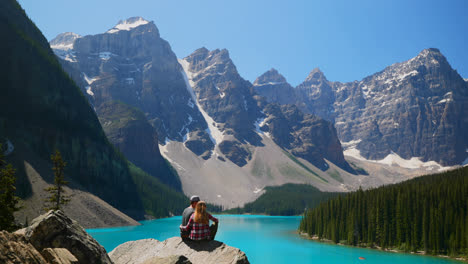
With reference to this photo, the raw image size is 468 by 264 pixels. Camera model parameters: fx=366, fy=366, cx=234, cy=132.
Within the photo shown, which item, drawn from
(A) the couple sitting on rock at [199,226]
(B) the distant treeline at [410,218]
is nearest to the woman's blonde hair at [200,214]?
(A) the couple sitting on rock at [199,226]

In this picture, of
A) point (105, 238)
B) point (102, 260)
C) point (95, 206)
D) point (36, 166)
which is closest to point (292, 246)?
point (105, 238)

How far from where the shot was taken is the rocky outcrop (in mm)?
11758

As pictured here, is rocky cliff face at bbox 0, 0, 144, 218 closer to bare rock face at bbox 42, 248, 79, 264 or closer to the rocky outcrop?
the rocky outcrop

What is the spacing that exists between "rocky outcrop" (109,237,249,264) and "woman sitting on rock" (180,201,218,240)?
0.87 ft

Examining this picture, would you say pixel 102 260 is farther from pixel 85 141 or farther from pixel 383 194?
pixel 85 141

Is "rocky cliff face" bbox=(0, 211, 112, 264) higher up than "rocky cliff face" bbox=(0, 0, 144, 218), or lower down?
lower down

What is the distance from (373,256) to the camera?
7375 centimetres

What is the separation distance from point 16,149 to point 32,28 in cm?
8051

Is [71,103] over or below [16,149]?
over

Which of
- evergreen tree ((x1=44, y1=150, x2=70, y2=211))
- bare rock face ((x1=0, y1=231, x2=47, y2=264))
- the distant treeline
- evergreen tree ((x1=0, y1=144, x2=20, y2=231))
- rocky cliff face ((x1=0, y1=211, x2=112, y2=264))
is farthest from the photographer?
the distant treeline

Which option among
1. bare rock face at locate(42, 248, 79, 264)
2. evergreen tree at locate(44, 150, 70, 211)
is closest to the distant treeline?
evergreen tree at locate(44, 150, 70, 211)

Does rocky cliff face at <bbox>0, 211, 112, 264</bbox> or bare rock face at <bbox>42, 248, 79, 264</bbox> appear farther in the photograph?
rocky cliff face at <bbox>0, 211, 112, 264</bbox>

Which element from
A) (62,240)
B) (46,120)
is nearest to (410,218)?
(62,240)

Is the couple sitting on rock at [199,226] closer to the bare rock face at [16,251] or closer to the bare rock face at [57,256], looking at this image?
the bare rock face at [57,256]
